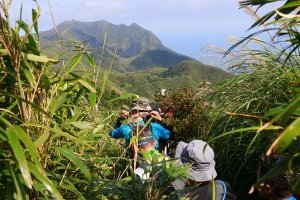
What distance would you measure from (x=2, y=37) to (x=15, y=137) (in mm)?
532

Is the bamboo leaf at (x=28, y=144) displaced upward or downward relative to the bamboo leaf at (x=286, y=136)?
downward

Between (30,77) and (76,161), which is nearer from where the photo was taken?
(76,161)

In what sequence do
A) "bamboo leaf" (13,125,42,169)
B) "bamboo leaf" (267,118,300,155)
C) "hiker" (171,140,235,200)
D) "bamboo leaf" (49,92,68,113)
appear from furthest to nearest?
"hiker" (171,140,235,200) < "bamboo leaf" (49,92,68,113) < "bamboo leaf" (13,125,42,169) < "bamboo leaf" (267,118,300,155)

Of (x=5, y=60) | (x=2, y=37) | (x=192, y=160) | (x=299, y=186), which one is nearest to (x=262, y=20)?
(x=299, y=186)

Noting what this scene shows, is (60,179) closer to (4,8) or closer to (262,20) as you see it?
(4,8)

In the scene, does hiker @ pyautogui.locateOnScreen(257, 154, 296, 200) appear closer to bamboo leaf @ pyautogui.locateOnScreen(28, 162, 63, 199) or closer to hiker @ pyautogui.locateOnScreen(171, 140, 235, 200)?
hiker @ pyautogui.locateOnScreen(171, 140, 235, 200)

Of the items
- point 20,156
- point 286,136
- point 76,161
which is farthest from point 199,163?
point 286,136

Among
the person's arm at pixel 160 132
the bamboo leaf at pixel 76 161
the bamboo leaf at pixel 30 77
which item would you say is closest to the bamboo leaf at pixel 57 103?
the bamboo leaf at pixel 30 77

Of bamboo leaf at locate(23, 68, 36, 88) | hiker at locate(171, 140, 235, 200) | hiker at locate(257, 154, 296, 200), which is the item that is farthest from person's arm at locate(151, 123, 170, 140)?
bamboo leaf at locate(23, 68, 36, 88)

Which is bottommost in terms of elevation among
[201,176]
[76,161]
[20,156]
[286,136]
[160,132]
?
[160,132]

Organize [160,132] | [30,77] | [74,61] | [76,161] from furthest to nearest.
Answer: [160,132] < [74,61] < [30,77] < [76,161]

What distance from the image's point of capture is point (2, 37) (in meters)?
1.70

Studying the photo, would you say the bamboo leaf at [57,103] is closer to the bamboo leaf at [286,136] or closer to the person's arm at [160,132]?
the bamboo leaf at [286,136]

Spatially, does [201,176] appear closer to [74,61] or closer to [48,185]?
[74,61]
